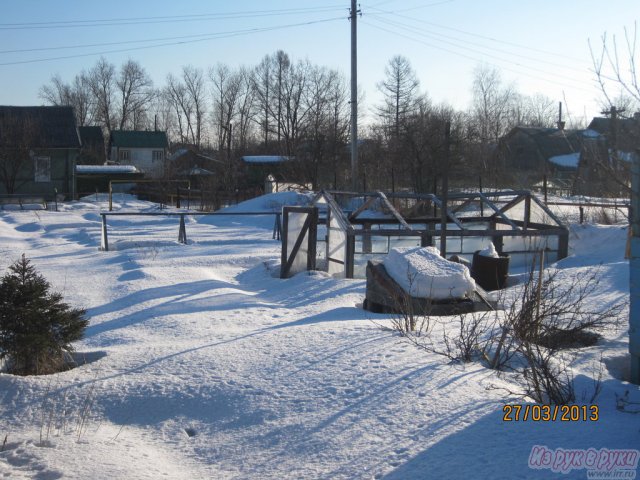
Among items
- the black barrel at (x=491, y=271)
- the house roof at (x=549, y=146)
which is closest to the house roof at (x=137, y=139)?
the house roof at (x=549, y=146)

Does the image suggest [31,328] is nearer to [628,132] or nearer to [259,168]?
[628,132]

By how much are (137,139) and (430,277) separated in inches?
2728

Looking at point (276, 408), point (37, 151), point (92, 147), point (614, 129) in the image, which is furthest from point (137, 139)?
point (276, 408)

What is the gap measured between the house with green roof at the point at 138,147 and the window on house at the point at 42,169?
3238cm

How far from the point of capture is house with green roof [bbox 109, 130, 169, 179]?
2886 inches

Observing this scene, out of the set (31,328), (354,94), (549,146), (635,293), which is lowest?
(31,328)

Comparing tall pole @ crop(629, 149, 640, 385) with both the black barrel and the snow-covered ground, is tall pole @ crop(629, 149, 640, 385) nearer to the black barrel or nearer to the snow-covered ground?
the snow-covered ground

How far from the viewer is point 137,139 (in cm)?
7375

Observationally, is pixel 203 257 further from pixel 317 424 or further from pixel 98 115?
pixel 98 115

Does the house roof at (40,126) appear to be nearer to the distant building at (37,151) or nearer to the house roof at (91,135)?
the distant building at (37,151)

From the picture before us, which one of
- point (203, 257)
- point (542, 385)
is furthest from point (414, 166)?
point (542, 385)

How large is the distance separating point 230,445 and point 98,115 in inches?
3389

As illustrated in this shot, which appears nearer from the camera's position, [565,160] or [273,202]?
[273,202]

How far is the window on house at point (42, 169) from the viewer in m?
40.8
